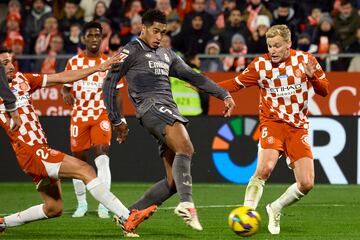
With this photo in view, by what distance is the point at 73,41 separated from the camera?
68.2ft

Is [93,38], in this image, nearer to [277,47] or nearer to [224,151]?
[277,47]

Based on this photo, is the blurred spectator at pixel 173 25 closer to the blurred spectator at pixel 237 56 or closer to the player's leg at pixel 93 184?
the blurred spectator at pixel 237 56

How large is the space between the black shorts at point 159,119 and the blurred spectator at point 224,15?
10.4 m

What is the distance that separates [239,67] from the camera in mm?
19031

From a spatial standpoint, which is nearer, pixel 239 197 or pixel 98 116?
pixel 98 116

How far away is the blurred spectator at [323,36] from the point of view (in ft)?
63.7

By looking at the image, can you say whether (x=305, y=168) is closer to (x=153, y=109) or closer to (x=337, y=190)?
(x=153, y=109)

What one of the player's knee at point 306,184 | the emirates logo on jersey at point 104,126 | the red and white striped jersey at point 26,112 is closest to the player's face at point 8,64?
the red and white striped jersey at point 26,112

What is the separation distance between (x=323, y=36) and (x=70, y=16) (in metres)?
5.42

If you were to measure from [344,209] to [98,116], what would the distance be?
128 inches

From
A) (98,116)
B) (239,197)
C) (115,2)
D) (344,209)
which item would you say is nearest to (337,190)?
(239,197)

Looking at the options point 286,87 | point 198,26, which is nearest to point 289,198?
point 286,87

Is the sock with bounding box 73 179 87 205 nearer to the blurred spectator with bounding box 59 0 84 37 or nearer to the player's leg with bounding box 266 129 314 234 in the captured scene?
the player's leg with bounding box 266 129 314 234

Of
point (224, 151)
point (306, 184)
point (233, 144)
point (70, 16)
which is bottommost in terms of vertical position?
point (224, 151)
